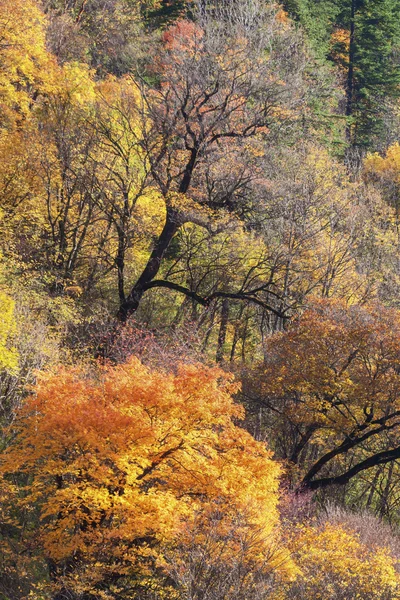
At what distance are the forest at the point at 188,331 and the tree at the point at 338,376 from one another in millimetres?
74

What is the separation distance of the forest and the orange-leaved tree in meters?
0.06

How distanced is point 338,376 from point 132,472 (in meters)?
9.14

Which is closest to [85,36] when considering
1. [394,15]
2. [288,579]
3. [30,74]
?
[30,74]

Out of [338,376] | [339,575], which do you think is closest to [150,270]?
[338,376]

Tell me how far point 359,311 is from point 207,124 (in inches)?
380

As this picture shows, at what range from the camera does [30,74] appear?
28.3m

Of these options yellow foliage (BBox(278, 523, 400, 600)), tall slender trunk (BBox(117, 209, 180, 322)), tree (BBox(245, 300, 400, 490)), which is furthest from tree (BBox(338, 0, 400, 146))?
yellow foliage (BBox(278, 523, 400, 600))

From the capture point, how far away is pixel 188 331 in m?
25.2

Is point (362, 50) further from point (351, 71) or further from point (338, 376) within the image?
point (338, 376)

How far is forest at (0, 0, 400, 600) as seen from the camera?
13.7 m

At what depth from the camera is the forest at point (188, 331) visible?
13.7 metres

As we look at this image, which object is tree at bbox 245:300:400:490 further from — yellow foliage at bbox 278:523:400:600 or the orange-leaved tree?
the orange-leaved tree

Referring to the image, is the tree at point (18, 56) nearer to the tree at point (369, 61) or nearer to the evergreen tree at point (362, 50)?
the evergreen tree at point (362, 50)

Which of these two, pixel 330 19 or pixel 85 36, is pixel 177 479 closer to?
pixel 85 36
